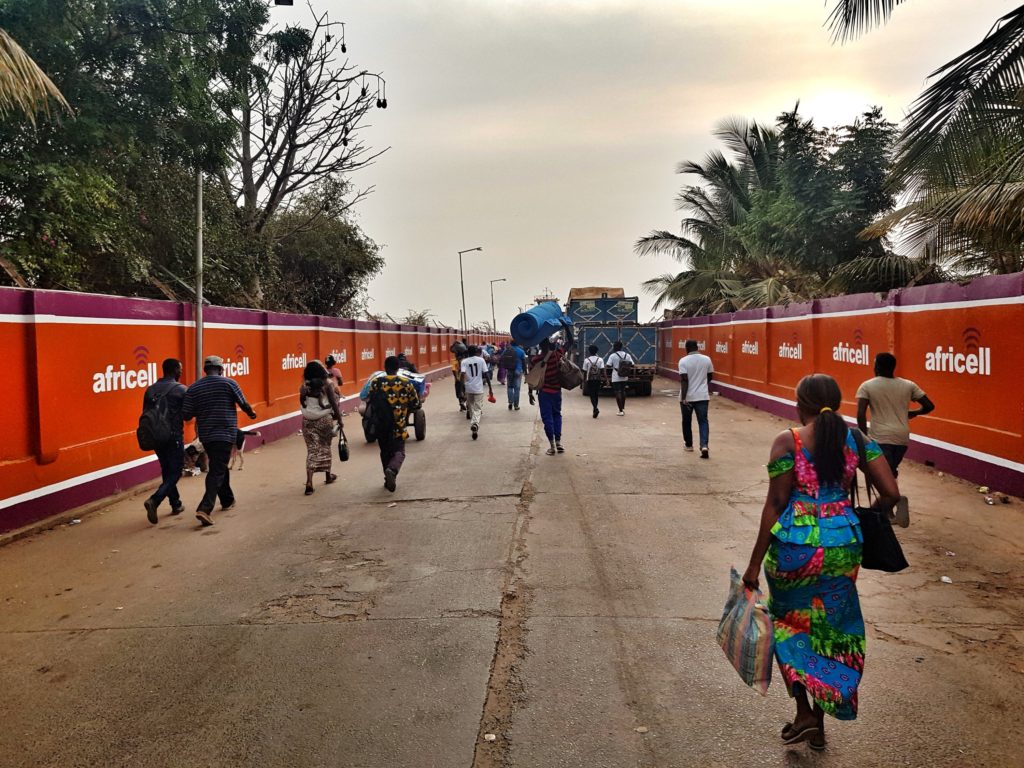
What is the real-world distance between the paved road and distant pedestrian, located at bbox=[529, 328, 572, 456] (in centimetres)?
327

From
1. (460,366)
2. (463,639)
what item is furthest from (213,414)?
(460,366)

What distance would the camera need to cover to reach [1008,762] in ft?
10.0

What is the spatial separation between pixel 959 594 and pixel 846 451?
9.30 ft

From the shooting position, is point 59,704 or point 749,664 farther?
point 59,704

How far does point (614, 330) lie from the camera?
2375cm

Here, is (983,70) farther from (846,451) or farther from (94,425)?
(94,425)

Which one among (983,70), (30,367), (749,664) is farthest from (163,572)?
(983,70)

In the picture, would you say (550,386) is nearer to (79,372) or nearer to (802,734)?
(79,372)

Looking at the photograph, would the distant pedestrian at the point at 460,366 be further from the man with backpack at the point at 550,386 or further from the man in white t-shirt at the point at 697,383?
the man in white t-shirt at the point at 697,383

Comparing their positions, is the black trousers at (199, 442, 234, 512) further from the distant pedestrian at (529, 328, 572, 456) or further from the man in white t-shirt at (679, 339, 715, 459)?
the man in white t-shirt at (679, 339, 715, 459)

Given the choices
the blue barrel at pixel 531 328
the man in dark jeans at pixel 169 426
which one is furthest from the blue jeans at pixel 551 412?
the man in dark jeans at pixel 169 426

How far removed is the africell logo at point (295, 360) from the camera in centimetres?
1551

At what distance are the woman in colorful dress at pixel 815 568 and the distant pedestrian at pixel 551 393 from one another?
8.25 meters

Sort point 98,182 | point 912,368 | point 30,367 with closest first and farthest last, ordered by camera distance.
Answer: point 30,367
point 912,368
point 98,182
